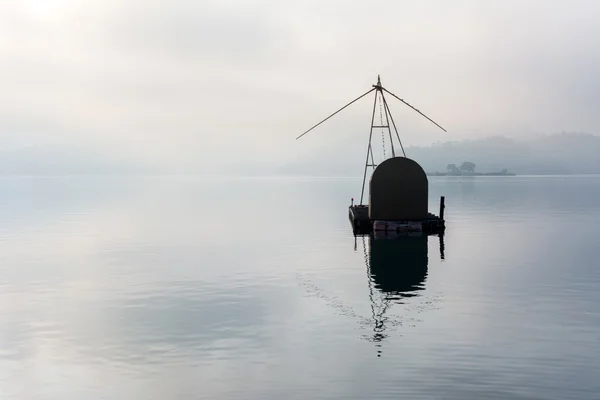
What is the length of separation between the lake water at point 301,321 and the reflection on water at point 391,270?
0.15 m

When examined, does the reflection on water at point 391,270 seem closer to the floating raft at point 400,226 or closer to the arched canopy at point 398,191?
the floating raft at point 400,226

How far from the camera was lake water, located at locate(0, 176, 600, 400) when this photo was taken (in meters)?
14.6

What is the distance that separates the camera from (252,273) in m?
32.3

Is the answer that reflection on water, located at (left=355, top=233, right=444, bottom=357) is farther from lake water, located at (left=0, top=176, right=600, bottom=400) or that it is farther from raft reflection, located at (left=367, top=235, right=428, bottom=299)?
lake water, located at (left=0, top=176, right=600, bottom=400)

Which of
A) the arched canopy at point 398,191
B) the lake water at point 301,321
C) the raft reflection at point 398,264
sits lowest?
the raft reflection at point 398,264

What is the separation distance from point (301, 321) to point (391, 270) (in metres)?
13.8

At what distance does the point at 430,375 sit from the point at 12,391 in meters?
10.5

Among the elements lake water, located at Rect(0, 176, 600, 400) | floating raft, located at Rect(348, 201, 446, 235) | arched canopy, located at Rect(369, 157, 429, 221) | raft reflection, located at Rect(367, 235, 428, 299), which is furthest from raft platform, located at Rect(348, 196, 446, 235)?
lake water, located at Rect(0, 176, 600, 400)

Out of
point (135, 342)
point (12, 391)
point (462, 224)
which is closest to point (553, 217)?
point (462, 224)

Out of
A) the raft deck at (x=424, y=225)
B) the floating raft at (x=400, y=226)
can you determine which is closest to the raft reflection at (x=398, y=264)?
the floating raft at (x=400, y=226)

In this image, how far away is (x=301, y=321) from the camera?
69.3 feet

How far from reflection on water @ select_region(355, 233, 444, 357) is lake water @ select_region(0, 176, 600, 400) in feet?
0.51

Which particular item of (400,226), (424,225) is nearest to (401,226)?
(400,226)

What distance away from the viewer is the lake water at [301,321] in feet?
47.9
